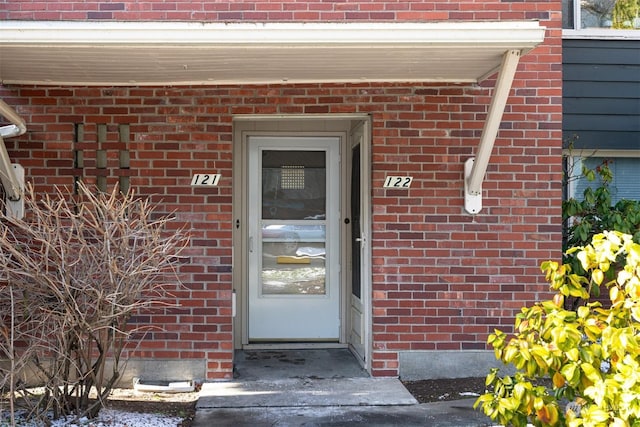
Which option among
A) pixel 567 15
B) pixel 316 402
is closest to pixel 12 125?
pixel 316 402

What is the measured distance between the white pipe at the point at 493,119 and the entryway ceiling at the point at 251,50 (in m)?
0.11

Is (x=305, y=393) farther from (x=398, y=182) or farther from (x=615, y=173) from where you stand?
(x=615, y=173)

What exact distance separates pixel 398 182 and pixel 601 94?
2.62 metres

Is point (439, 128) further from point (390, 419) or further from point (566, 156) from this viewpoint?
point (390, 419)

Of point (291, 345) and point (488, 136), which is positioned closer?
point (488, 136)

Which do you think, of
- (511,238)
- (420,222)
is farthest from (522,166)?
(420,222)

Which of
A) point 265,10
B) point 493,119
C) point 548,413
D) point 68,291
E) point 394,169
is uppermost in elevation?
point 265,10

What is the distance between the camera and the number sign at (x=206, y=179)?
5758 millimetres

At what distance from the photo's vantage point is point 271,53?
4.92 meters

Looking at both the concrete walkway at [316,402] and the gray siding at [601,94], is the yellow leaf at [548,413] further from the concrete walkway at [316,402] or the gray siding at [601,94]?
the gray siding at [601,94]

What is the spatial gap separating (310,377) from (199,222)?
1.64 m

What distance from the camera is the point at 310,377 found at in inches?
232

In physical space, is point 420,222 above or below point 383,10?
below

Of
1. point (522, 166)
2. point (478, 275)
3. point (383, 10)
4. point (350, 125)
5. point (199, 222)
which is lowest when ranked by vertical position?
point (478, 275)
